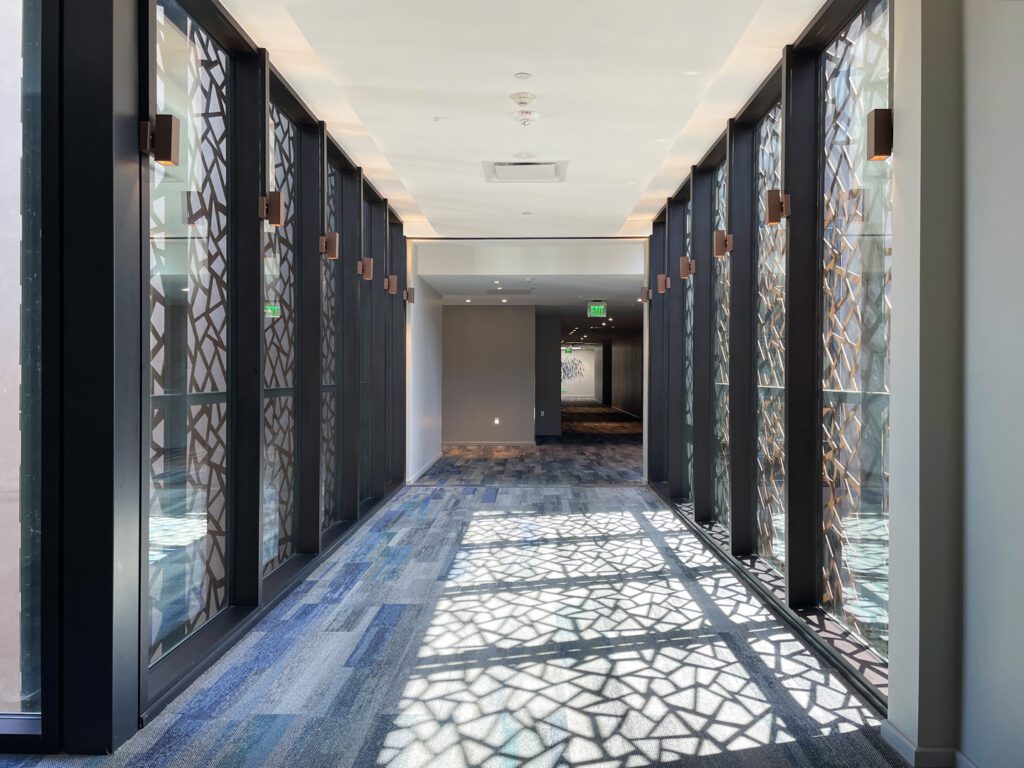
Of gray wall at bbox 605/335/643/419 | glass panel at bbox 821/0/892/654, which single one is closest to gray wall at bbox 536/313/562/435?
gray wall at bbox 605/335/643/419

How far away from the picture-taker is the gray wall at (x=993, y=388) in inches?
81.5

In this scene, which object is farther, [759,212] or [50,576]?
[759,212]

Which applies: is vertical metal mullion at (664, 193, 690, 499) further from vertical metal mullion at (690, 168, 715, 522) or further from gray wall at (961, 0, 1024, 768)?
gray wall at (961, 0, 1024, 768)

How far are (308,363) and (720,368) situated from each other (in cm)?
303

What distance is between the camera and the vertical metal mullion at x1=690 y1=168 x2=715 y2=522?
6.18m

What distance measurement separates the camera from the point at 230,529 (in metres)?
3.78

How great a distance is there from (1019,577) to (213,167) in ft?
11.3

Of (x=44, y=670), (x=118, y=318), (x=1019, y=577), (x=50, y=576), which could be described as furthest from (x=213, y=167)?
(x=1019, y=577)

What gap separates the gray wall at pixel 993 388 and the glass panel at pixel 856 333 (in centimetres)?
74

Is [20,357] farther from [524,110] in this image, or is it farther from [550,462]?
[550,462]

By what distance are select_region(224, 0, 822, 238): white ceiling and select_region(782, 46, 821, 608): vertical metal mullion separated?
371 mm

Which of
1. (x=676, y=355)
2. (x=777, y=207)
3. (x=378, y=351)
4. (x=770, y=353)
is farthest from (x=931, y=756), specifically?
(x=378, y=351)

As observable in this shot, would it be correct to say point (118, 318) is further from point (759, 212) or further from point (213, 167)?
point (759, 212)

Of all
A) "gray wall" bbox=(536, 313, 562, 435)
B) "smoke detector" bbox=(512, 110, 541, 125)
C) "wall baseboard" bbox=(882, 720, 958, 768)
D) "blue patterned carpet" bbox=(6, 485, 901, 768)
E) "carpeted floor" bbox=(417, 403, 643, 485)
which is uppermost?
"smoke detector" bbox=(512, 110, 541, 125)
